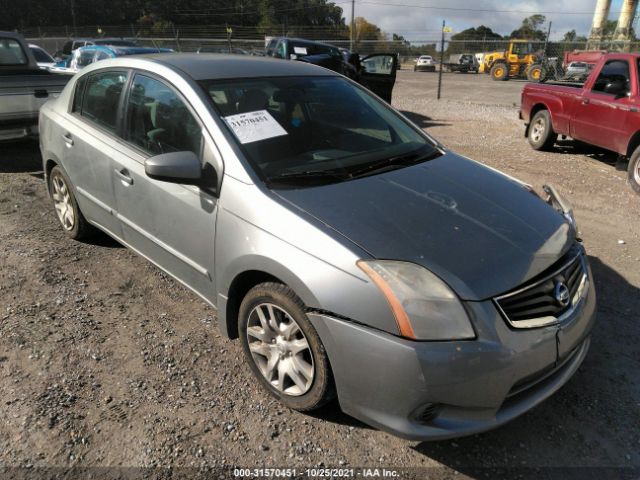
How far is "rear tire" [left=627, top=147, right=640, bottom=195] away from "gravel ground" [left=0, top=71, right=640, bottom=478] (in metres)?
2.41

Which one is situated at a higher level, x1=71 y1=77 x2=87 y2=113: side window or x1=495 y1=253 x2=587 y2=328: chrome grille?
x1=71 y1=77 x2=87 y2=113: side window

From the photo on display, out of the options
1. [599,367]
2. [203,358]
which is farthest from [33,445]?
[599,367]

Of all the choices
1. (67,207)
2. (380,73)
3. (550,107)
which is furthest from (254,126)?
(380,73)

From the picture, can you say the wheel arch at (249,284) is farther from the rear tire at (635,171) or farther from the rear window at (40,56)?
the rear window at (40,56)

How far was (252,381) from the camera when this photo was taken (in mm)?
2826

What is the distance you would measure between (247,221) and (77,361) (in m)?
1.42

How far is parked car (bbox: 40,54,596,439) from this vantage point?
2064 mm

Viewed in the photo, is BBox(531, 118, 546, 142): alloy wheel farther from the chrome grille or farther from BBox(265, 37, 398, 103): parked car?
the chrome grille

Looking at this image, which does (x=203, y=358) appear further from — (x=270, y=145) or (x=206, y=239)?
(x=270, y=145)

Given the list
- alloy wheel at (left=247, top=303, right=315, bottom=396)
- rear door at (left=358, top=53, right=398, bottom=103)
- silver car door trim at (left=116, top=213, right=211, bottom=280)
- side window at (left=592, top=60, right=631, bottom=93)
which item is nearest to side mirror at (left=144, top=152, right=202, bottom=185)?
silver car door trim at (left=116, top=213, right=211, bottom=280)

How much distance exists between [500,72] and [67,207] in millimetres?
29837

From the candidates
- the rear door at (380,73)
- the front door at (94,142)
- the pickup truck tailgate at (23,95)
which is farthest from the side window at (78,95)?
the rear door at (380,73)

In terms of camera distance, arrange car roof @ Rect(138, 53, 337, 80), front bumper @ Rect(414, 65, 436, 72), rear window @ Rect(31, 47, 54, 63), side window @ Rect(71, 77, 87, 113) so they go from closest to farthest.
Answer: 1. car roof @ Rect(138, 53, 337, 80)
2. side window @ Rect(71, 77, 87, 113)
3. rear window @ Rect(31, 47, 54, 63)
4. front bumper @ Rect(414, 65, 436, 72)

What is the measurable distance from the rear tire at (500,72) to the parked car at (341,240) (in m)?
29.0
